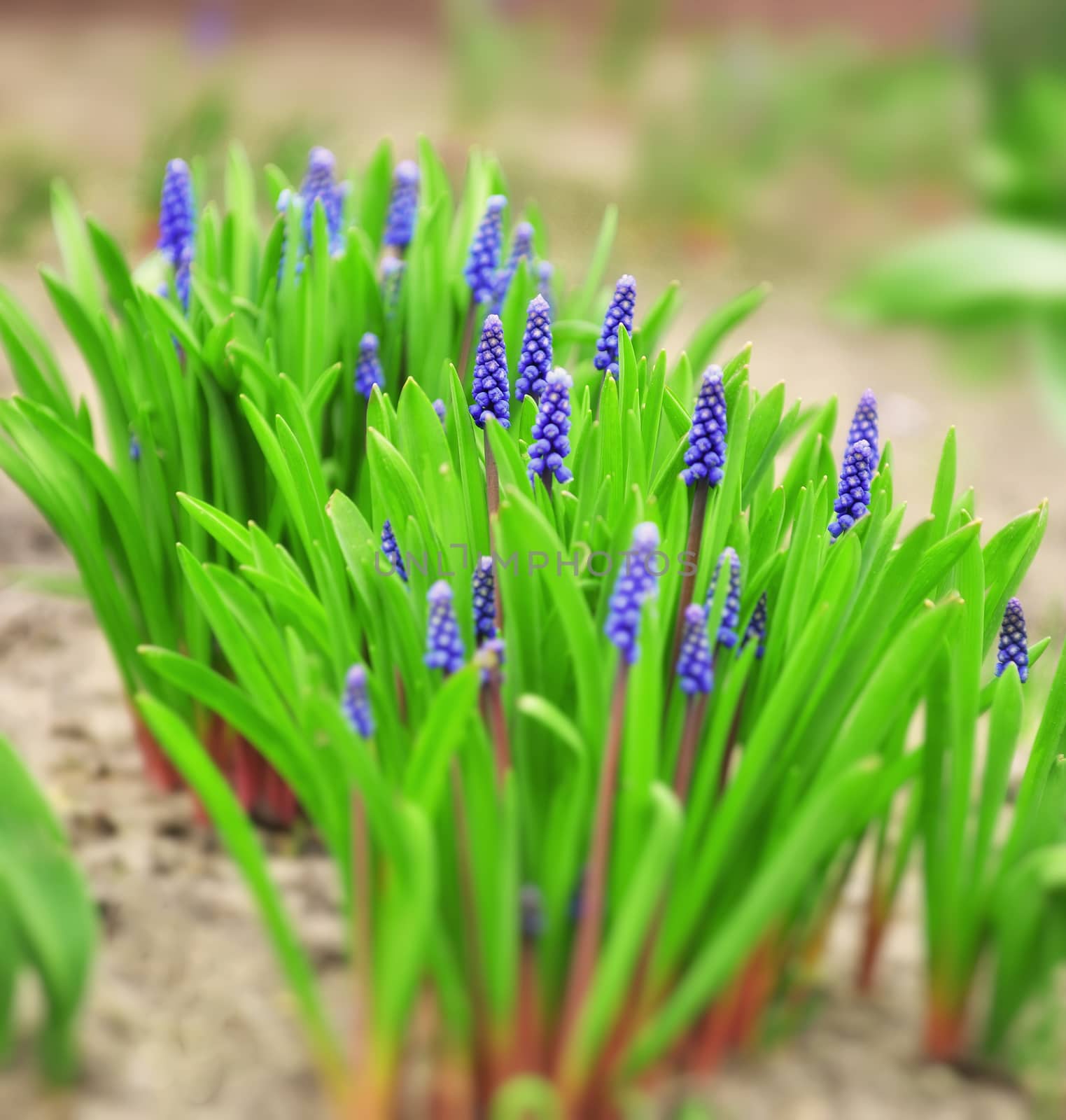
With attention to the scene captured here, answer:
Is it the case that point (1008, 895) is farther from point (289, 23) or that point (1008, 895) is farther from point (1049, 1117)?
point (289, 23)

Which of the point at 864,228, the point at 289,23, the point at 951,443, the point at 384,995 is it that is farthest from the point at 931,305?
the point at 289,23

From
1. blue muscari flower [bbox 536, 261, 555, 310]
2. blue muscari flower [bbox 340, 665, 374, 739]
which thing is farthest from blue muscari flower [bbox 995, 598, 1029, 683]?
blue muscari flower [bbox 536, 261, 555, 310]

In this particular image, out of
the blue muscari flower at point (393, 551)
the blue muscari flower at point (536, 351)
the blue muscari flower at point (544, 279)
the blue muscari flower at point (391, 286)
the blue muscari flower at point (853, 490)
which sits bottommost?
the blue muscari flower at point (393, 551)

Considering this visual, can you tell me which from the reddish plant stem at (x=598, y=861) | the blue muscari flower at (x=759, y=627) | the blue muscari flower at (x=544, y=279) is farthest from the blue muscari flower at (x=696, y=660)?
the blue muscari flower at (x=544, y=279)

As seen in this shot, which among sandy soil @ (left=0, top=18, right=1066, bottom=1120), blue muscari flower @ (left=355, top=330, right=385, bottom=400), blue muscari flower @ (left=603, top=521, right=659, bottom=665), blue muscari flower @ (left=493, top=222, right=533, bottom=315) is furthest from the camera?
blue muscari flower @ (left=493, top=222, right=533, bottom=315)

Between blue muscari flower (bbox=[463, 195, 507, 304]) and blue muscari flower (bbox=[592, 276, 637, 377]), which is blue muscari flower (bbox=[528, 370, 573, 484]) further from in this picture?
blue muscari flower (bbox=[463, 195, 507, 304])

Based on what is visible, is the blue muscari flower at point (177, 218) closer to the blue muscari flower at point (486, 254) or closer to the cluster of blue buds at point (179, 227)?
the cluster of blue buds at point (179, 227)
